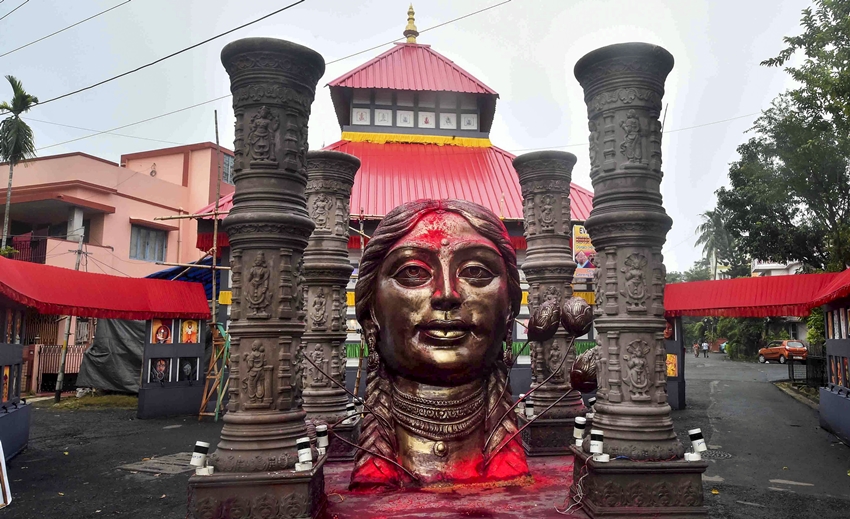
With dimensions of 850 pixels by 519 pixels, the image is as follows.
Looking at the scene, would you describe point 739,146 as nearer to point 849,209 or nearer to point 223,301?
point 849,209

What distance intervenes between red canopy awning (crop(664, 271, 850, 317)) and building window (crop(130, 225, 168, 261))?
17158mm

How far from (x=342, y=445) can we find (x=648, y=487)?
301cm

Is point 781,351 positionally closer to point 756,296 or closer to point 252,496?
point 756,296

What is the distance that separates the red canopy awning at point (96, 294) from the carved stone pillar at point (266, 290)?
5764 millimetres

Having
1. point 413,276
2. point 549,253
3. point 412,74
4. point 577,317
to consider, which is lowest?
point 577,317

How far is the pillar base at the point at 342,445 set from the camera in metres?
5.70

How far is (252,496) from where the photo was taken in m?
3.66

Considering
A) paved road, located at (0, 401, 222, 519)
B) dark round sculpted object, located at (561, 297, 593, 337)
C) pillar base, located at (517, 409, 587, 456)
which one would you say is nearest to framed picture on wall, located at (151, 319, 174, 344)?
paved road, located at (0, 401, 222, 519)

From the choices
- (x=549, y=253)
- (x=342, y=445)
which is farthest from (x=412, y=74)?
(x=342, y=445)

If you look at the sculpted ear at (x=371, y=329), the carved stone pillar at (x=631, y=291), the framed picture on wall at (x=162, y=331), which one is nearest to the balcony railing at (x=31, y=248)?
the framed picture on wall at (x=162, y=331)

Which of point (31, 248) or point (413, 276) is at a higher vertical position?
A: point (31, 248)

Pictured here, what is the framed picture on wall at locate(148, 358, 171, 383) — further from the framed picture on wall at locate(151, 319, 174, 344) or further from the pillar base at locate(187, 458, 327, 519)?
the pillar base at locate(187, 458, 327, 519)

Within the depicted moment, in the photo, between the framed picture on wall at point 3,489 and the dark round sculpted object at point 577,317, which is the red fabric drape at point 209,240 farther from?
the dark round sculpted object at point 577,317

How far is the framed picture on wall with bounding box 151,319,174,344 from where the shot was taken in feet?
41.2
